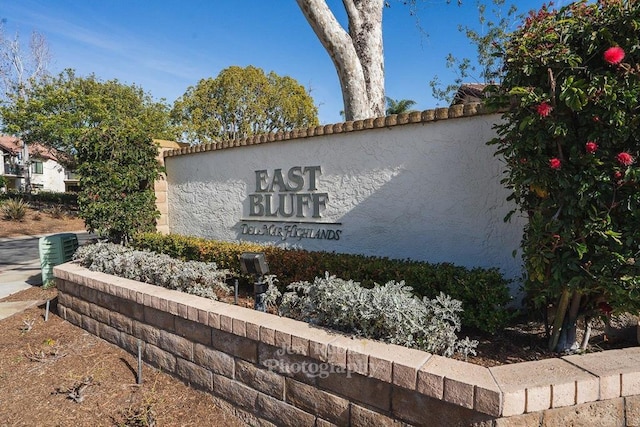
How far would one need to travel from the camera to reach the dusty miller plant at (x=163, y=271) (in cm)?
352

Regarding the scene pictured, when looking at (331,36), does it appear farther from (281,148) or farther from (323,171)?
(323,171)

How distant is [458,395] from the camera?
1.76 meters

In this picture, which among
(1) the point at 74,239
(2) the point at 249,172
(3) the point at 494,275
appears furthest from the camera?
Answer: (1) the point at 74,239

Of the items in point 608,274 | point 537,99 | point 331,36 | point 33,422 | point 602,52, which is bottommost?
point 33,422

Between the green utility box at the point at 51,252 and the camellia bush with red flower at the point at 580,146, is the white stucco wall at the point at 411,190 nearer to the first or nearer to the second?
the camellia bush with red flower at the point at 580,146

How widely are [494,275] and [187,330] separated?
246 centimetres

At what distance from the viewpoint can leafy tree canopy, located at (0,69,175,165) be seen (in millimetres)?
17391

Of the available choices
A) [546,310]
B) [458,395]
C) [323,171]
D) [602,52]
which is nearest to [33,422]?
[458,395]

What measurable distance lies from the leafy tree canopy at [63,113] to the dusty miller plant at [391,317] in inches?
625

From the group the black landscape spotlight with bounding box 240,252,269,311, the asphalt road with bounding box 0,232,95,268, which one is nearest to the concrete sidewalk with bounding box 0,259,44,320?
the asphalt road with bounding box 0,232,95,268

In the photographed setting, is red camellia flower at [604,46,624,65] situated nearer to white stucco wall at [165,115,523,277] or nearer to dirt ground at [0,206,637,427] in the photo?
white stucco wall at [165,115,523,277]

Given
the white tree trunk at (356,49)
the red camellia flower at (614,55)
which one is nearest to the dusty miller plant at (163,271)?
the red camellia flower at (614,55)

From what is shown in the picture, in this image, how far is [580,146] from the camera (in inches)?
83.7

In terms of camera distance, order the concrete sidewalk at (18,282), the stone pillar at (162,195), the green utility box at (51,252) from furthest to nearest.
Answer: the stone pillar at (162,195), the green utility box at (51,252), the concrete sidewalk at (18,282)
